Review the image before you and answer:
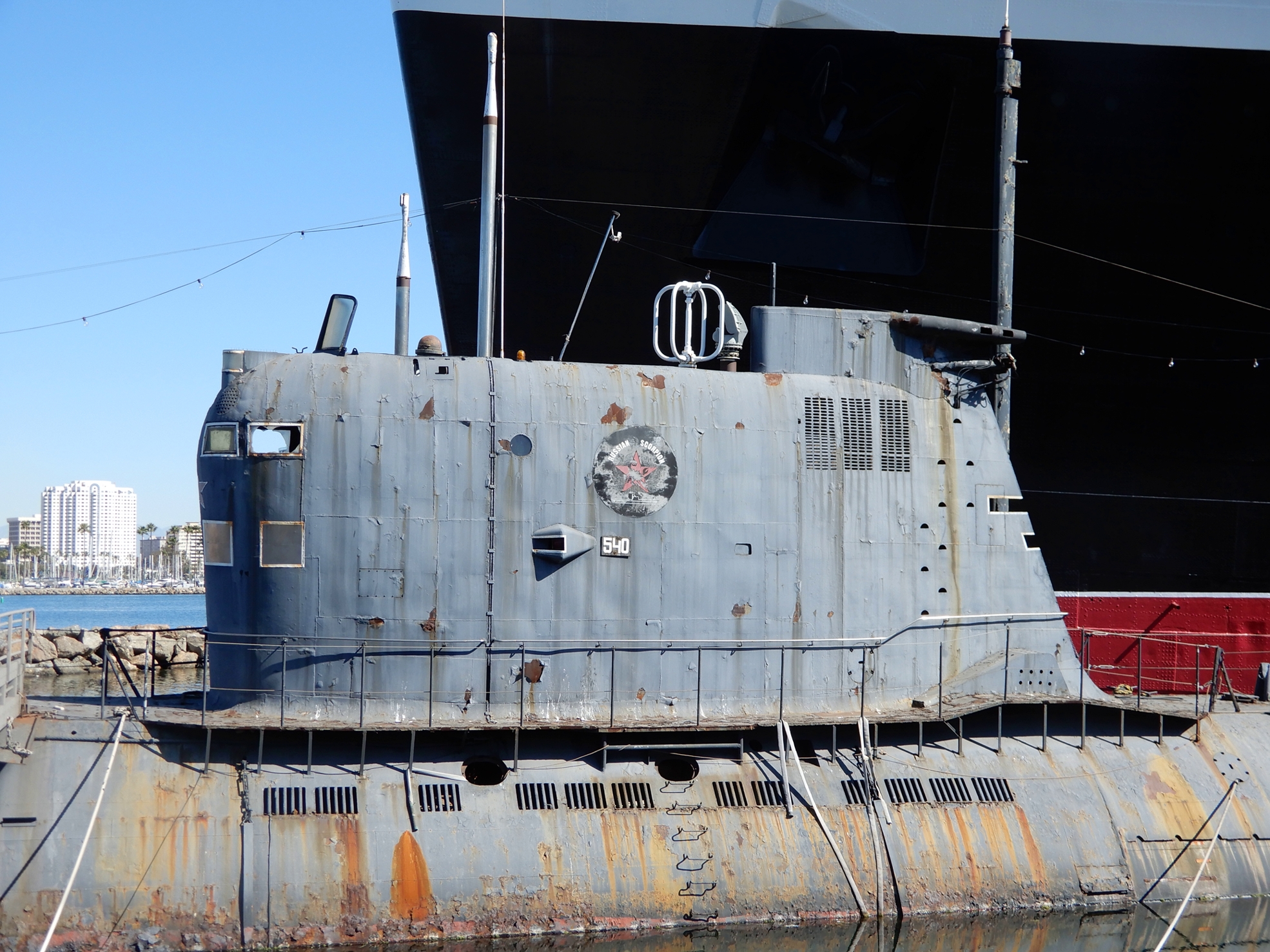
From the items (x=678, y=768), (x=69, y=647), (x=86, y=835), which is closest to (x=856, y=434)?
(x=678, y=768)

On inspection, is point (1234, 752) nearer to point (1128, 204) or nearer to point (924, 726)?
point (924, 726)

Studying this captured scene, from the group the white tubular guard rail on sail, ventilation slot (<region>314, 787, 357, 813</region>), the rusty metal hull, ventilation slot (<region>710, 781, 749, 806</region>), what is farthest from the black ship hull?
ventilation slot (<region>314, 787, 357, 813</region>)

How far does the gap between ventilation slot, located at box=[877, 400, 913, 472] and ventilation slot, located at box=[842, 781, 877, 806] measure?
3.50 m

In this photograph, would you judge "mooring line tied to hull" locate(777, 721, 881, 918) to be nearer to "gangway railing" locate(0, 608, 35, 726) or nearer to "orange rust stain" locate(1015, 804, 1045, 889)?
"orange rust stain" locate(1015, 804, 1045, 889)

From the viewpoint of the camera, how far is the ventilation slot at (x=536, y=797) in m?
11.7

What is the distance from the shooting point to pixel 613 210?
72.6 feet

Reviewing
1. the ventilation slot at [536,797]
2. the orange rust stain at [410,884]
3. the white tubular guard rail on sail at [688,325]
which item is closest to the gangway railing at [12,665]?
the orange rust stain at [410,884]

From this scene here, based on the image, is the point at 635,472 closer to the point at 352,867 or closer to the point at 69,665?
the point at 352,867

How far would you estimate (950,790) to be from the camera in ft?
42.8

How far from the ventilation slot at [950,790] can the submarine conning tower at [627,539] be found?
825mm

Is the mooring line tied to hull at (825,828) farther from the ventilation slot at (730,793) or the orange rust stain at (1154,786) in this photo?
the orange rust stain at (1154,786)

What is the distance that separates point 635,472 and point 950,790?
5070 millimetres

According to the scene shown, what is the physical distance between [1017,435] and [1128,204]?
4.97 metres

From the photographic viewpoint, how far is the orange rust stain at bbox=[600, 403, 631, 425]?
12.3 m
